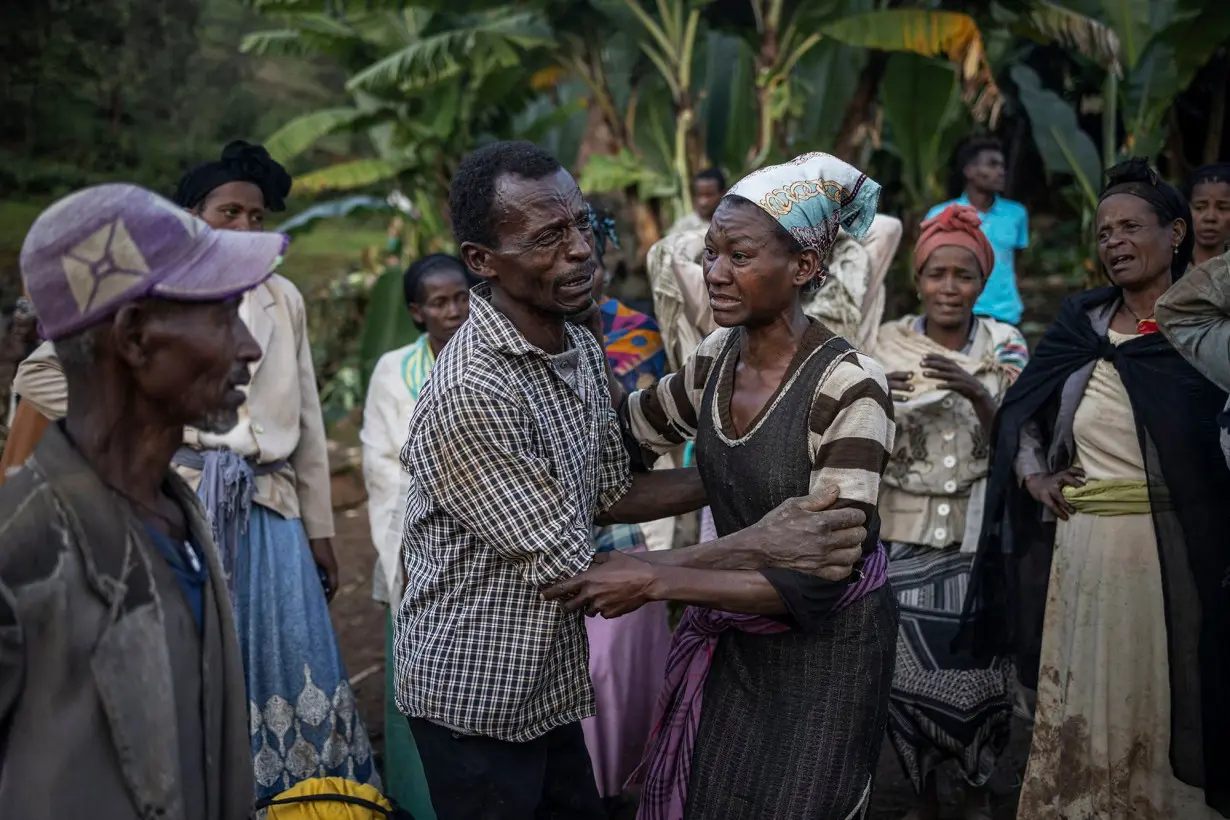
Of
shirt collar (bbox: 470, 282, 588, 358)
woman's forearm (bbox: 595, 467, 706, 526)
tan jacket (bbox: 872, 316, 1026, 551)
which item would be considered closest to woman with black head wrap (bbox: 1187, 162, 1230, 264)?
tan jacket (bbox: 872, 316, 1026, 551)

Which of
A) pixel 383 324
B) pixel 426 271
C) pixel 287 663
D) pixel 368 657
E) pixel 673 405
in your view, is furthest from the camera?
pixel 383 324

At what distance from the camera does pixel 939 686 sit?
4262mm

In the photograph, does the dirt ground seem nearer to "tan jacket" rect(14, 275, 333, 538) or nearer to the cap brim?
"tan jacket" rect(14, 275, 333, 538)

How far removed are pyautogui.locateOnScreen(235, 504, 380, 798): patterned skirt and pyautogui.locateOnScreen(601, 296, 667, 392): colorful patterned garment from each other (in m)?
1.54

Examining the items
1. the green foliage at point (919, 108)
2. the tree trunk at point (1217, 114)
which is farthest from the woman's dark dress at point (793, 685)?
the tree trunk at point (1217, 114)

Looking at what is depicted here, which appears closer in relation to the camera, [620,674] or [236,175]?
[236,175]

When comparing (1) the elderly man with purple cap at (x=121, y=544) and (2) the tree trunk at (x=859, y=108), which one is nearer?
(1) the elderly man with purple cap at (x=121, y=544)

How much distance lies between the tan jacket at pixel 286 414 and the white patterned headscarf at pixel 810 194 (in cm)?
209

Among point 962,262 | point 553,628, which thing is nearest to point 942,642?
point 962,262

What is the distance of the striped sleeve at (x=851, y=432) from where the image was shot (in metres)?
2.64

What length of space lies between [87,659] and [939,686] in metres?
3.18

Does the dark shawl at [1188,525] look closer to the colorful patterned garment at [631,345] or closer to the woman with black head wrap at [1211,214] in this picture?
the woman with black head wrap at [1211,214]

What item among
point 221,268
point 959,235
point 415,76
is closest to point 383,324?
point 415,76

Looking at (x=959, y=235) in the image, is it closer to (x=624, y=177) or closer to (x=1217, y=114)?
(x=624, y=177)
